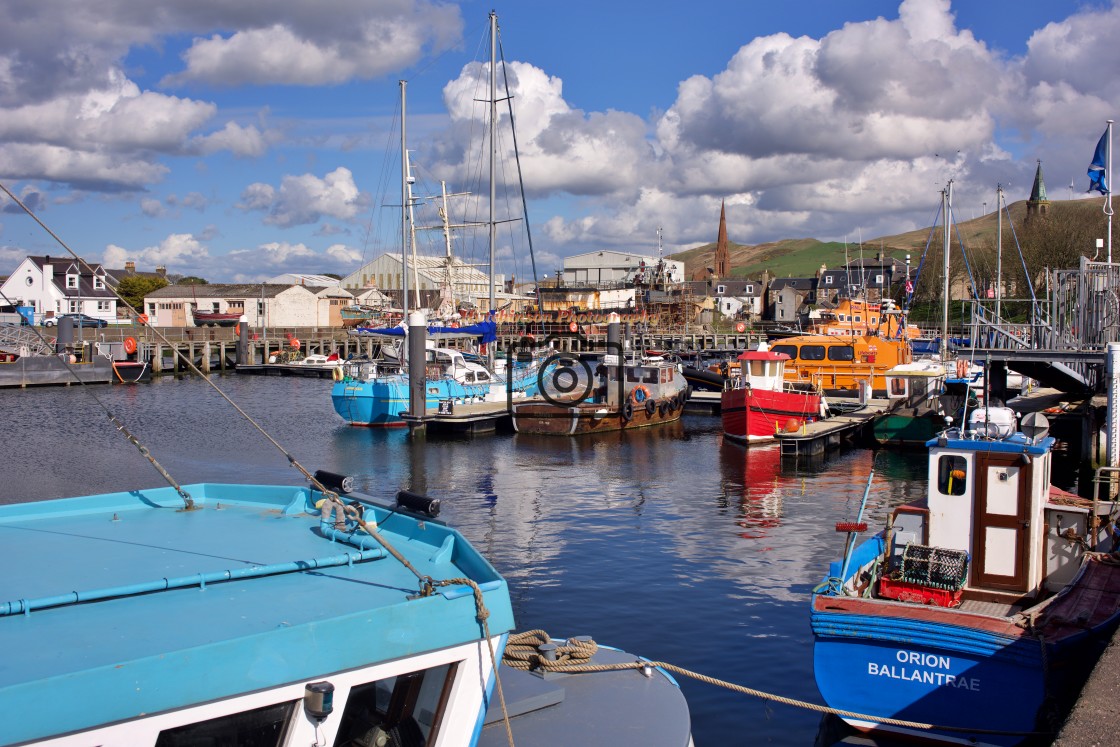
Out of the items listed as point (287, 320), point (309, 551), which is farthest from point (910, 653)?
point (287, 320)

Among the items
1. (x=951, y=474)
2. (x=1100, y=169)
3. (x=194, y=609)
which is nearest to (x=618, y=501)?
(x=951, y=474)

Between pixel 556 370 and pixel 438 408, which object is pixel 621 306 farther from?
pixel 438 408

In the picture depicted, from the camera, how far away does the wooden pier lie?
31.2 meters

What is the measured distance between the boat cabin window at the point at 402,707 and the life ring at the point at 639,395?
112ft

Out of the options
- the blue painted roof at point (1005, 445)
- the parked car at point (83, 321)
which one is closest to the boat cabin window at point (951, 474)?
the blue painted roof at point (1005, 445)

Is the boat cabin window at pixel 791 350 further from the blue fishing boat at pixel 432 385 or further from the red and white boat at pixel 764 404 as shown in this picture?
the blue fishing boat at pixel 432 385

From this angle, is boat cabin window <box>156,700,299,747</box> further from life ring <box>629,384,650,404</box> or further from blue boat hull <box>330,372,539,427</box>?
life ring <box>629,384,650,404</box>

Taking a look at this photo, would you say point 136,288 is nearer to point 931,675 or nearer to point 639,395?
point 639,395

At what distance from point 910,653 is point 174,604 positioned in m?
7.19

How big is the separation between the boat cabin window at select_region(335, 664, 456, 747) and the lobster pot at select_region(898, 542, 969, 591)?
746 cm

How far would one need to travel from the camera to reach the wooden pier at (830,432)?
3123 centimetres

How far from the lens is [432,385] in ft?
131

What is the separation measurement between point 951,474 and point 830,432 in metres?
21.9

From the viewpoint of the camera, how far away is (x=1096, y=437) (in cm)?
2344
